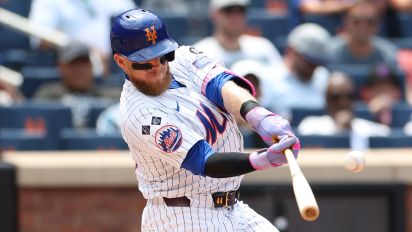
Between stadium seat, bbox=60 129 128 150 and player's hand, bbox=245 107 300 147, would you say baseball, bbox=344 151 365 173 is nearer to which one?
player's hand, bbox=245 107 300 147

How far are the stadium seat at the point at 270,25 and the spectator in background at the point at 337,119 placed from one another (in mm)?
1466

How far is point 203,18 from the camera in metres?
8.68

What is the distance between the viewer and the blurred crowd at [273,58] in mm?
7328

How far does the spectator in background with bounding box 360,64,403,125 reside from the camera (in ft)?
25.9

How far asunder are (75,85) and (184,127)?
11.9 ft

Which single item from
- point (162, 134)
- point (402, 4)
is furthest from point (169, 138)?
point (402, 4)

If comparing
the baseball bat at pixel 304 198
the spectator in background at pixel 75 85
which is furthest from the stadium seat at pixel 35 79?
the baseball bat at pixel 304 198

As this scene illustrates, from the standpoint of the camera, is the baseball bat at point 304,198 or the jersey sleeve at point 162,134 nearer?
the baseball bat at point 304,198

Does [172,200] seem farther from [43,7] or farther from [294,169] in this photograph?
[43,7]

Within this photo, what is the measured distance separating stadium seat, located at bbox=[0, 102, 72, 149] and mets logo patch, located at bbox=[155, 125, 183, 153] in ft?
10.4

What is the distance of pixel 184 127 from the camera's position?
4.02 metres

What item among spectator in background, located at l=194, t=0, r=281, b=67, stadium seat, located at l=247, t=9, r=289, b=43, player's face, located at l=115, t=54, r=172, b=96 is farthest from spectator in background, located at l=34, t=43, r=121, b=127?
player's face, located at l=115, t=54, r=172, b=96

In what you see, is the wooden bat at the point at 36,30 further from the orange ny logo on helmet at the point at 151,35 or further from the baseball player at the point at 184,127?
the orange ny logo on helmet at the point at 151,35

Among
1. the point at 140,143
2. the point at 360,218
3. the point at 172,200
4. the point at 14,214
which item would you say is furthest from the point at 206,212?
the point at 360,218
